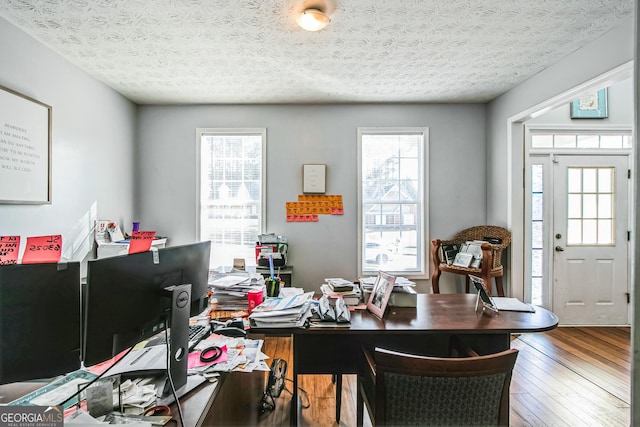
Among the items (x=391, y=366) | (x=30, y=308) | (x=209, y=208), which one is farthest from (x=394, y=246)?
(x=30, y=308)

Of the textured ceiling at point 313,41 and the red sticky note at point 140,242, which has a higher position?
the textured ceiling at point 313,41

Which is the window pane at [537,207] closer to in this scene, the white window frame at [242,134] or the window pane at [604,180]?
the window pane at [604,180]

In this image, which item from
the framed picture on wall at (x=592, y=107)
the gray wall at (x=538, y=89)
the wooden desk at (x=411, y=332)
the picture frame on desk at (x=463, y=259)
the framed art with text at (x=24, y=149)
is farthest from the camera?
the framed picture on wall at (x=592, y=107)

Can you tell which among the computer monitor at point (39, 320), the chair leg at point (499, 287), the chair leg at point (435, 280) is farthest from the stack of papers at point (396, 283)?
the chair leg at point (499, 287)

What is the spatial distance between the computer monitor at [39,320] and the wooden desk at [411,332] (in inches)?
29.8

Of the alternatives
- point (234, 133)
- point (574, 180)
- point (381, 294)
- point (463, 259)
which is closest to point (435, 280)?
point (463, 259)

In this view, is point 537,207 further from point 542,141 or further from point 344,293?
point 344,293

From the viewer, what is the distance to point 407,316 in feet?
5.19

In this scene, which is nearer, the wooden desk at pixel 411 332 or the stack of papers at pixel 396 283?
the wooden desk at pixel 411 332

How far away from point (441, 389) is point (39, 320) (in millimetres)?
1250

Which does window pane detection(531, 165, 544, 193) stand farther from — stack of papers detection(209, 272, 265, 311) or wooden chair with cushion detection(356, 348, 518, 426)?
stack of papers detection(209, 272, 265, 311)

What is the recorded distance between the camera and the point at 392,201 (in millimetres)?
3789

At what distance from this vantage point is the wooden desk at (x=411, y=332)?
141cm

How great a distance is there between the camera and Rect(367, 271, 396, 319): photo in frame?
1557 millimetres
